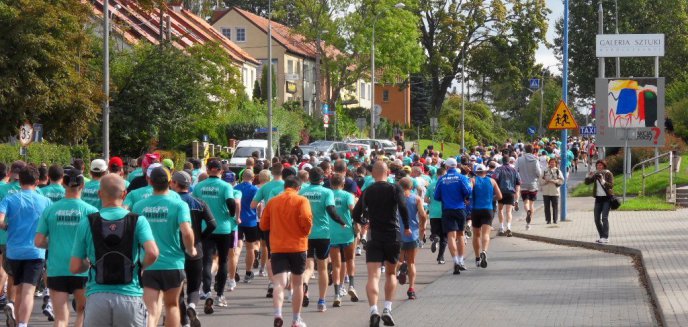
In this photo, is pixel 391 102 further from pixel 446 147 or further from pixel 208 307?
pixel 208 307

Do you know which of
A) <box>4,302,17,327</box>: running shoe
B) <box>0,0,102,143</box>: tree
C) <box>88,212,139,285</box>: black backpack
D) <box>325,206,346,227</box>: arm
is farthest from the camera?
<box>0,0,102,143</box>: tree

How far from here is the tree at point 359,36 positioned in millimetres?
67125

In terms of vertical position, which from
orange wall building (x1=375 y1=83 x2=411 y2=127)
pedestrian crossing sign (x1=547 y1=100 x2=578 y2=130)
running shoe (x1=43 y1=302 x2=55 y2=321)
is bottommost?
running shoe (x1=43 y1=302 x2=55 y2=321)

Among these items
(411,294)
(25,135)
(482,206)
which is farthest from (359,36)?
(411,294)

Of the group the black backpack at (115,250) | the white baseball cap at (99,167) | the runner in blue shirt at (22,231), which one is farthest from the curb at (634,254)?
the runner in blue shirt at (22,231)

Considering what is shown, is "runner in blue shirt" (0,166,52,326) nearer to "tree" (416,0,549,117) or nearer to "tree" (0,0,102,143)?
"tree" (0,0,102,143)

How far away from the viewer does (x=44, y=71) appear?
3447cm

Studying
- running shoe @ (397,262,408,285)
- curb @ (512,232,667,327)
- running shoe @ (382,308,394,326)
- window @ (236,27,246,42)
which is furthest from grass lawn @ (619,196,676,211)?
window @ (236,27,246,42)

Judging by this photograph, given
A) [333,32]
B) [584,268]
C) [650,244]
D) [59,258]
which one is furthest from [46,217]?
[333,32]

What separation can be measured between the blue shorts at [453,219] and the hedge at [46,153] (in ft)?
→ 63.6

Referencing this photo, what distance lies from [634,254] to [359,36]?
4861cm

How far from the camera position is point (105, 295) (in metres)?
7.42

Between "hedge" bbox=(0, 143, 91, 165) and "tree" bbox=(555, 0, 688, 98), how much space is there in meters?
45.5

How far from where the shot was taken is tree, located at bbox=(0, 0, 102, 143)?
33375 mm
